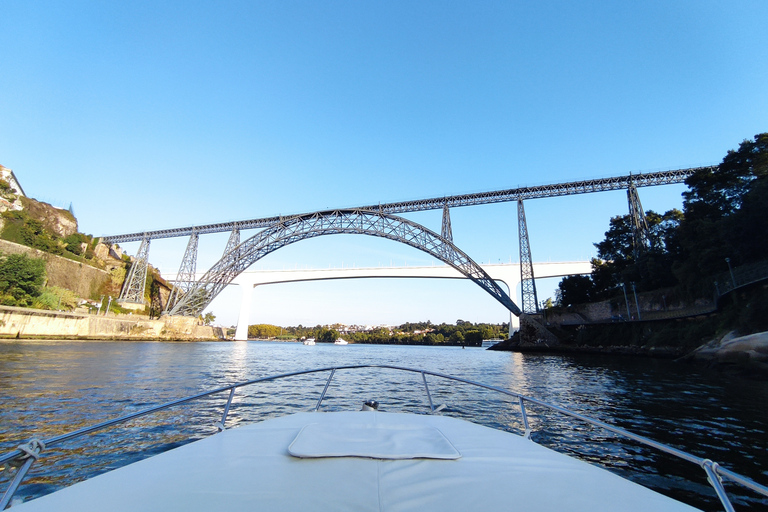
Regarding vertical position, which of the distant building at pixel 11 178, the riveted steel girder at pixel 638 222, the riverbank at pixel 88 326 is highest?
the distant building at pixel 11 178

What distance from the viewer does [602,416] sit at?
5.90m

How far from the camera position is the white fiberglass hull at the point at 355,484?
1188 mm

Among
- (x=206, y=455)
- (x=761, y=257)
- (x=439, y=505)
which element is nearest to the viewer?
(x=439, y=505)

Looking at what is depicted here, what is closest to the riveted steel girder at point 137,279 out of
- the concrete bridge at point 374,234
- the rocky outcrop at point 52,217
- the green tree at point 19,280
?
the concrete bridge at point 374,234

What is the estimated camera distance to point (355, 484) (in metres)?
1.31

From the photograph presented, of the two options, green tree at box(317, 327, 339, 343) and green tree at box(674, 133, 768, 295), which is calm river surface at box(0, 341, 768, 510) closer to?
green tree at box(674, 133, 768, 295)

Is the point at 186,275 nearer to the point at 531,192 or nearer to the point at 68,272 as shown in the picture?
the point at 68,272

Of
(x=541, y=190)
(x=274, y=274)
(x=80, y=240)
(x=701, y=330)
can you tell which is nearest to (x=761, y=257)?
(x=701, y=330)

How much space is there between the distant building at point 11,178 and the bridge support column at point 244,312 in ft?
92.1

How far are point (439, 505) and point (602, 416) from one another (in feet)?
20.1

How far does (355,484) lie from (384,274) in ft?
175

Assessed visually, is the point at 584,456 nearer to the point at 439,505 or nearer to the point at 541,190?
the point at 439,505

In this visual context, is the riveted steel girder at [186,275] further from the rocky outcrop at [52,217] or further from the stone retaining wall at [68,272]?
the rocky outcrop at [52,217]

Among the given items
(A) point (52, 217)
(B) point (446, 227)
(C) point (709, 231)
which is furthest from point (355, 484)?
(A) point (52, 217)
